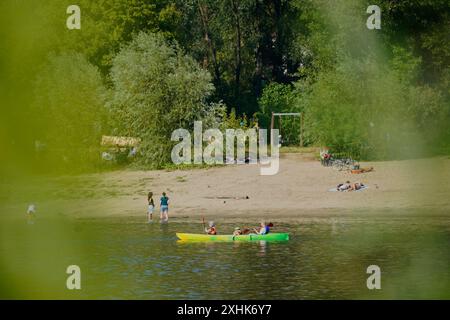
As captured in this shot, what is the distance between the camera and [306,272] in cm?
5397

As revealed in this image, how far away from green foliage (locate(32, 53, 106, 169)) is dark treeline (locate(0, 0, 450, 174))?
0.34ft

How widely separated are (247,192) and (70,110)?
21.5 meters

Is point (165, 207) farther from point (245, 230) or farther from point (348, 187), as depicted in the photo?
point (348, 187)

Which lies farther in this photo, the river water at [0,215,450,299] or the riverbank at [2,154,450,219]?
the riverbank at [2,154,450,219]

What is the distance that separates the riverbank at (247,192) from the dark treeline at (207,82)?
166 inches

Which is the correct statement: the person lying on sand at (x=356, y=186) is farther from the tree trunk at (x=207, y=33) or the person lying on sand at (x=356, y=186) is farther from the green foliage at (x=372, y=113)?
the tree trunk at (x=207, y=33)

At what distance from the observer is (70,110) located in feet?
299

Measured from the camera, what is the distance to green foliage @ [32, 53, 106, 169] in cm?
8875

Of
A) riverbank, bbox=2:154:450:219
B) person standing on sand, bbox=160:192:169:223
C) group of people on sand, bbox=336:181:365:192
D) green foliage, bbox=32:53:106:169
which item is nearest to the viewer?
person standing on sand, bbox=160:192:169:223

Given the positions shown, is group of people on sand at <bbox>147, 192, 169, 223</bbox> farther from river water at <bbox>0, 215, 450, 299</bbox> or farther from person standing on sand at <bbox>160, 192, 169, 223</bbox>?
river water at <bbox>0, 215, 450, 299</bbox>

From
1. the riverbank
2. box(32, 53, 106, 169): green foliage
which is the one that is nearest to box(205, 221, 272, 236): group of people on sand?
the riverbank
